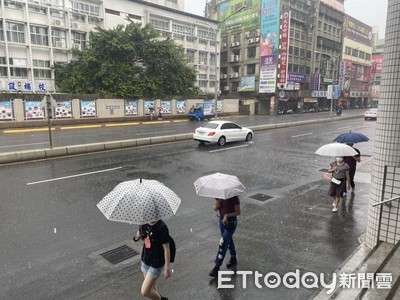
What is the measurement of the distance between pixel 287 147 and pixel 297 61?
4407cm

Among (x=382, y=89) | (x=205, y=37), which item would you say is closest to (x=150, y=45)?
(x=205, y=37)

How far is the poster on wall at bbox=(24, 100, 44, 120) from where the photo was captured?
2692cm

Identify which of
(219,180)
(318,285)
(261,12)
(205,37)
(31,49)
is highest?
(261,12)

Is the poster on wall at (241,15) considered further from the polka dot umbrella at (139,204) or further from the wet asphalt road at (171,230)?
the polka dot umbrella at (139,204)

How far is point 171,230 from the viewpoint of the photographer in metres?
6.51

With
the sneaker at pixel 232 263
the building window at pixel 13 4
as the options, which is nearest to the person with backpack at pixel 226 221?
the sneaker at pixel 232 263

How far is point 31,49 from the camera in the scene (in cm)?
3675

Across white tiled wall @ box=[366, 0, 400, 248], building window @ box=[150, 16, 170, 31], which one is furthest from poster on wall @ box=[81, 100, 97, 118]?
white tiled wall @ box=[366, 0, 400, 248]

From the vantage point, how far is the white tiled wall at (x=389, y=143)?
5031 mm

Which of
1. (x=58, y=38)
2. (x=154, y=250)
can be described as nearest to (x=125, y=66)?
(x=58, y=38)

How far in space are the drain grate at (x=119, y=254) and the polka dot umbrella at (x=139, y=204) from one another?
84.8 inches

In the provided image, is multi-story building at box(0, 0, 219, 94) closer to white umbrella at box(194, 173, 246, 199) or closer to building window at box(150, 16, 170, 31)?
building window at box(150, 16, 170, 31)

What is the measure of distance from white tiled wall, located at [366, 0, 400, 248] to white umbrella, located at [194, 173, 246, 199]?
8.62 feet

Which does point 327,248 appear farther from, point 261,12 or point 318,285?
point 261,12
